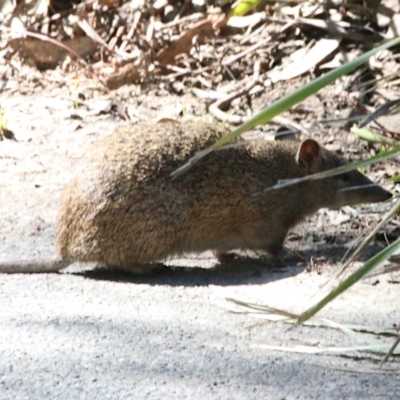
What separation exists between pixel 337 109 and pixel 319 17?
1323 millimetres

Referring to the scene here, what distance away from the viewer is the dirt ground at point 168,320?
3.63 m

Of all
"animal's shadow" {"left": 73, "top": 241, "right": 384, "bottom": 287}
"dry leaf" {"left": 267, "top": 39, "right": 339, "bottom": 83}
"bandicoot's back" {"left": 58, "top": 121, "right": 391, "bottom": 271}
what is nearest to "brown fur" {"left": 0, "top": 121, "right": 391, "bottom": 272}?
"bandicoot's back" {"left": 58, "top": 121, "right": 391, "bottom": 271}

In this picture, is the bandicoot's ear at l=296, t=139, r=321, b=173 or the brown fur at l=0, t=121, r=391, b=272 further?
the bandicoot's ear at l=296, t=139, r=321, b=173

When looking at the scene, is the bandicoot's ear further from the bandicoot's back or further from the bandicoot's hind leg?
the bandicoot's hind leg

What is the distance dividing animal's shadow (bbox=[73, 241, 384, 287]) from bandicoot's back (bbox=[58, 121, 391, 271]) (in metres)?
0.12

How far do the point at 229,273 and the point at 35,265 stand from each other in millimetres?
1291

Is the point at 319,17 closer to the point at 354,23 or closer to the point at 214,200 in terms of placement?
the point at 354,23

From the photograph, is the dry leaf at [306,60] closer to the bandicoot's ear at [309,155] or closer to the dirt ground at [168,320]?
the dirt ground at [168,320]

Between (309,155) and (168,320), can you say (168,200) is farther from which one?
(168,320)

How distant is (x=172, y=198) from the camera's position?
20.3ft

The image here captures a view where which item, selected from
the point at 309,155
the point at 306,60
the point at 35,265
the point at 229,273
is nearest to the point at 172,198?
the point at 229,273

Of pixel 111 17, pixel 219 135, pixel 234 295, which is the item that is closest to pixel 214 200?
pixel 219 135

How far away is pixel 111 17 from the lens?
10797 millimetres

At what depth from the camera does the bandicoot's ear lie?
22.2 ft
